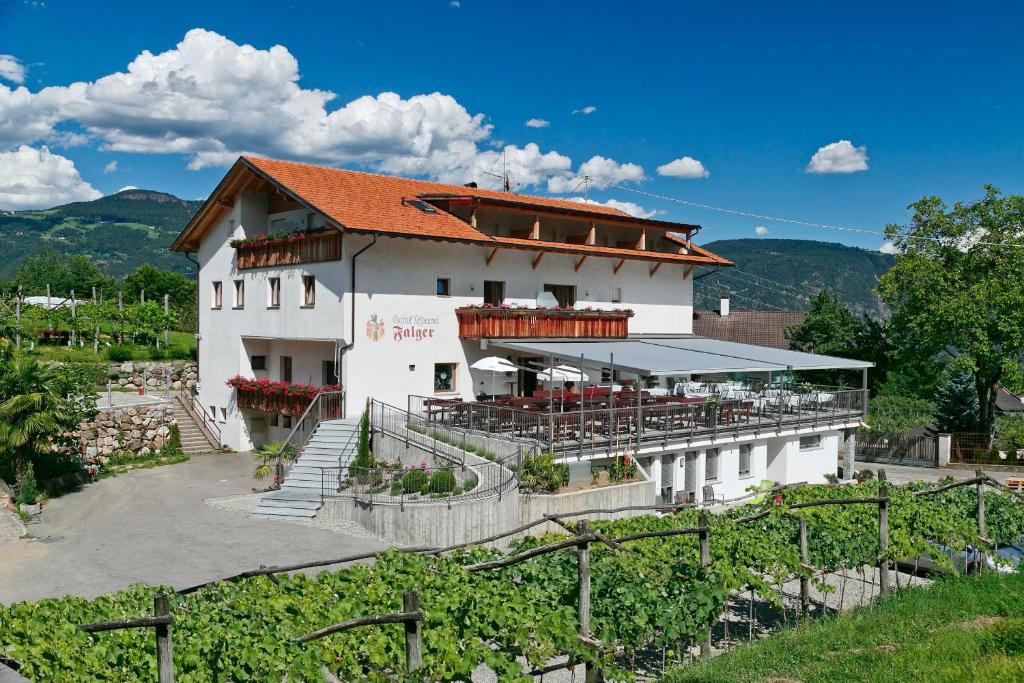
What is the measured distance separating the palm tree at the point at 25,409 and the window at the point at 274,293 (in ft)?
25.5

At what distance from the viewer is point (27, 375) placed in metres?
21.0

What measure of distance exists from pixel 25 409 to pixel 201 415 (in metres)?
10.2

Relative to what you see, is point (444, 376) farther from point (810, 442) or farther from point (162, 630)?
point (162, 630)

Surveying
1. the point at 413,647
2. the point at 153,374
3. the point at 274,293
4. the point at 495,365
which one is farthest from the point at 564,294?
the point at 413,647

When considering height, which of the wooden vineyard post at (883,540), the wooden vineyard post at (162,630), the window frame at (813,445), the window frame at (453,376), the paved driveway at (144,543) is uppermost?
the window frame at (453,376)

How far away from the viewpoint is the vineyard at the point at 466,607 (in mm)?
6988

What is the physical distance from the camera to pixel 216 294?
31.5 m

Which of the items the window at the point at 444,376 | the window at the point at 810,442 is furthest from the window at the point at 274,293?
the window at the point at 810,442

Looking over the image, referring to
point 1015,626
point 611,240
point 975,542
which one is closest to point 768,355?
point 611,240

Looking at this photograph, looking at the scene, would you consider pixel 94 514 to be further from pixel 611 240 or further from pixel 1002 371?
pixel 1002 371

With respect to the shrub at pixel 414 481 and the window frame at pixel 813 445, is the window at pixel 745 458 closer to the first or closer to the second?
the window frame at pixel 813 445

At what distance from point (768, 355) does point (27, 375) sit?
22.6 metres

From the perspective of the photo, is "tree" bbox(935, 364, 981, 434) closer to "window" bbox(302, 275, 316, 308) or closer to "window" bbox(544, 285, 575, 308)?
"window" bbox(544, 285, 575, 308)

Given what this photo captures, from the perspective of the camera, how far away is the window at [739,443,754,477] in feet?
85.5
